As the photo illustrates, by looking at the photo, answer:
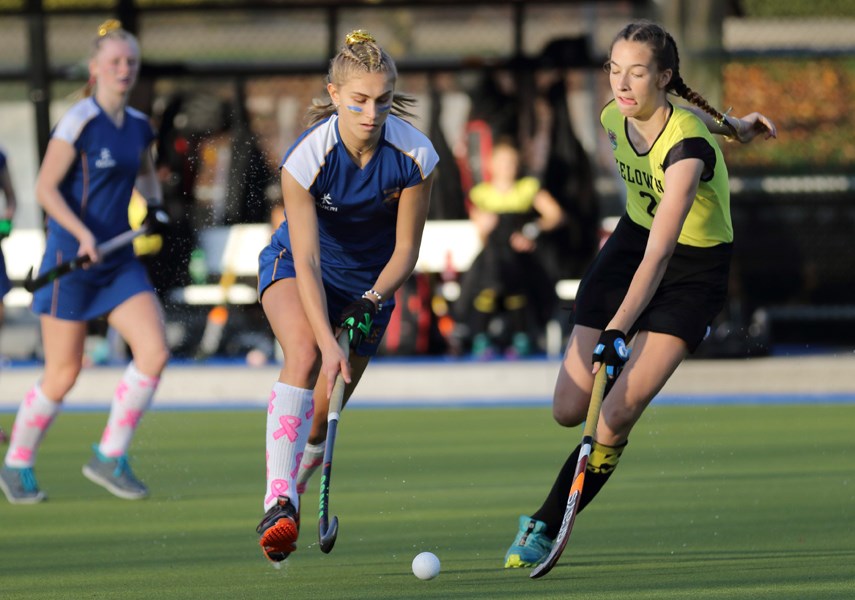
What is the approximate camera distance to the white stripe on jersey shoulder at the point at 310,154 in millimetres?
4883

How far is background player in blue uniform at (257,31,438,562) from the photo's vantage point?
4.78m

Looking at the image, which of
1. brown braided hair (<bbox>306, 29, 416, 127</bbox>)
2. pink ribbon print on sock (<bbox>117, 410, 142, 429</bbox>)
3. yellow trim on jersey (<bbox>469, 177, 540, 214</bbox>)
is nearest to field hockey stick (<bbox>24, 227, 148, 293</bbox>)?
pink ribbon print on sock (<bbox>117, 410, 142, 429</bbox>)

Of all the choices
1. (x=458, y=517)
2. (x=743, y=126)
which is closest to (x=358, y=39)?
(x=743, y=126)

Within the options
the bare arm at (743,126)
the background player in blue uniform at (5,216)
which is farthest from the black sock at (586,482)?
the background player in blue uniform at (5,216)

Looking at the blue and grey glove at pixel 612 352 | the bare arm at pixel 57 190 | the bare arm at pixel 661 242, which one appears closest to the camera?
the blue and grey glove at pixel 612 352

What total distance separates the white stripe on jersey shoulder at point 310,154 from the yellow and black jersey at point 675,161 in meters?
0.82

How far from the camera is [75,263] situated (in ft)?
22.1

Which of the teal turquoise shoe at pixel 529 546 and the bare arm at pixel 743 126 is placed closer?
the teal turquoise shoe at pixel 529 546

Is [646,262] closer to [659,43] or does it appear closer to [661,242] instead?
[661,242]

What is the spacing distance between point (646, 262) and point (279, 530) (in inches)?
47.4

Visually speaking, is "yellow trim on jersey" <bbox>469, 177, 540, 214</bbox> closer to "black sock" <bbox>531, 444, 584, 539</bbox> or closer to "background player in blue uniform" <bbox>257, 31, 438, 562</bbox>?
"background player in blue uniform" <bbox>257, 31, 438, 562</bbox>

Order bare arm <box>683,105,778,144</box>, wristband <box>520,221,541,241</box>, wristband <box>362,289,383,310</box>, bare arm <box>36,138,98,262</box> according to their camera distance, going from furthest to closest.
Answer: wristband <box>520,221,541,241</box> → bare arm <box>36,138,98,262</box> → bare arm <box>683,105,778,144</box> → wristband <box>362,289,383,310</box>

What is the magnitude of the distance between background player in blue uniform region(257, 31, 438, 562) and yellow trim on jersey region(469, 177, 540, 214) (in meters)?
6.63

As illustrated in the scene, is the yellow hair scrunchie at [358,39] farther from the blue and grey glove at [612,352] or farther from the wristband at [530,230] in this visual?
the wristband at [530,230]
